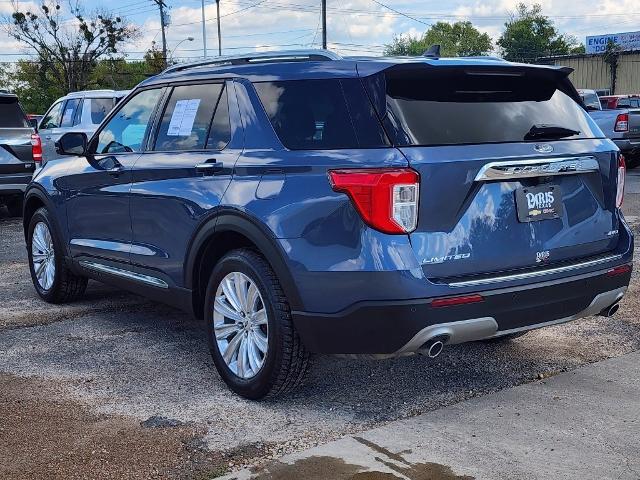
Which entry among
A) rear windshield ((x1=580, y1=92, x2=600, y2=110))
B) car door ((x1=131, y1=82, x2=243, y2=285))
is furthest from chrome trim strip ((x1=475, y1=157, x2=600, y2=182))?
rear windshield ((x1=580, y1=92, x2=600, y2=110))

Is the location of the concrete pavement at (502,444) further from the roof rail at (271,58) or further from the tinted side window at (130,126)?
the tinted side window at (130,126)

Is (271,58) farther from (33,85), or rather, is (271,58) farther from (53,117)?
(33,85)

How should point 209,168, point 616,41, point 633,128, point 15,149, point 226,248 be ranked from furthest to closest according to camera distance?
point 616,41
point 633,128
point 15,149
point 226,248
point 209,168

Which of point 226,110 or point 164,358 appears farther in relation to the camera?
point 164,358

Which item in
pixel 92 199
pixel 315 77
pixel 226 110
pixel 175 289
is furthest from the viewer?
pixel 92 199

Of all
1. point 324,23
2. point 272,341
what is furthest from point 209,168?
point 324,23

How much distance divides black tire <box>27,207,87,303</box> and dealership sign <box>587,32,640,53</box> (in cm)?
6477

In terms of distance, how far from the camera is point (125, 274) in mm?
5371

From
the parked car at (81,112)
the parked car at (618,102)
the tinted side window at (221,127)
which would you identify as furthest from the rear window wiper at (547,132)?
the parked car at (618,102)

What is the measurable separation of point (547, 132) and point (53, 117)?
12.8 meters

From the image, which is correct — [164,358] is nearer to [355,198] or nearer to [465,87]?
[355,198]

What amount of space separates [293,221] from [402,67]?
2.93 feet

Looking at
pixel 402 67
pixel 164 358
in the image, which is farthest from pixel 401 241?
pixel 164 358

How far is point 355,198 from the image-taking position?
11.8 ft
